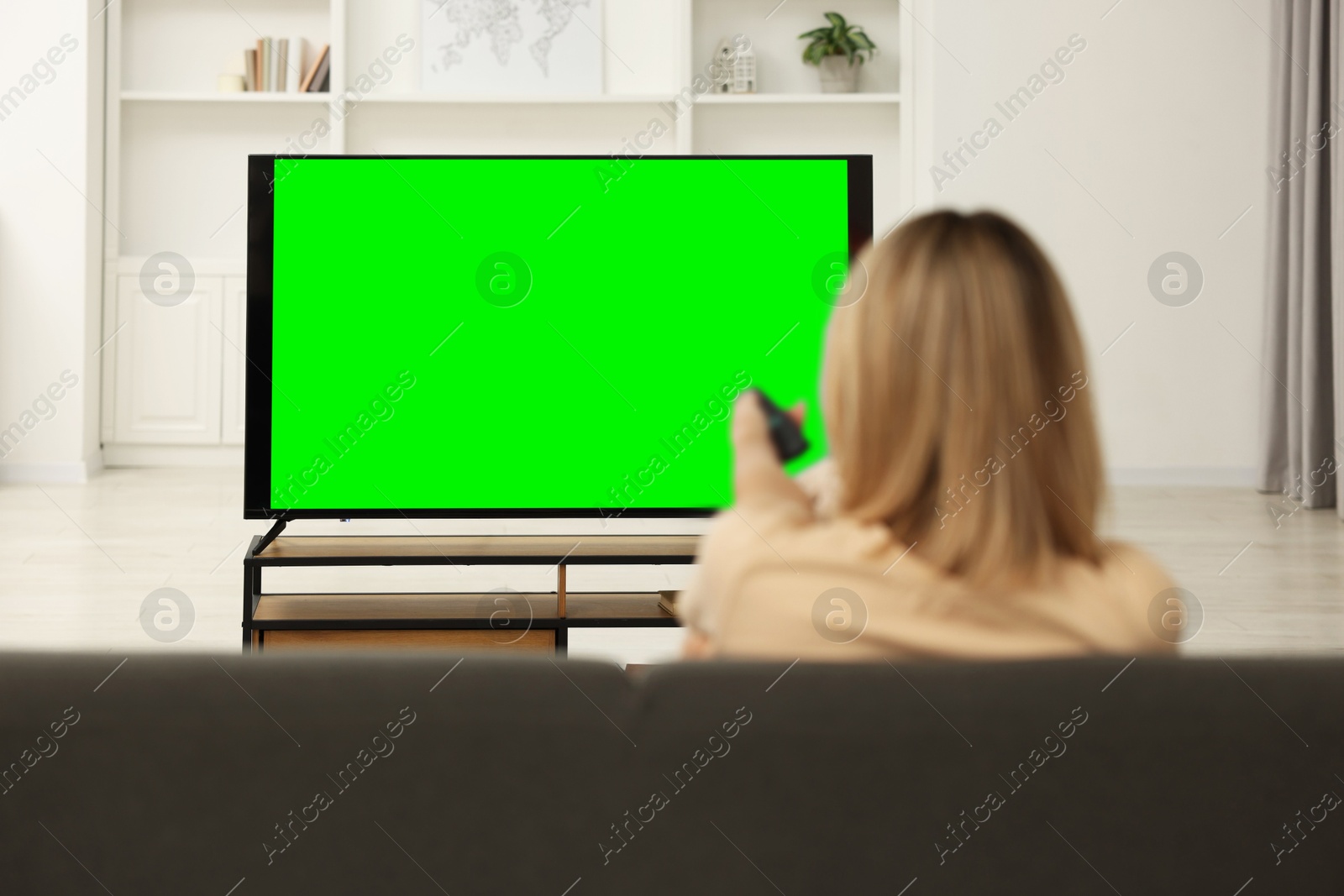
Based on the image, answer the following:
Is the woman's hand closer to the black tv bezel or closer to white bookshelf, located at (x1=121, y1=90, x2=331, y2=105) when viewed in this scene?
the black tv bezel

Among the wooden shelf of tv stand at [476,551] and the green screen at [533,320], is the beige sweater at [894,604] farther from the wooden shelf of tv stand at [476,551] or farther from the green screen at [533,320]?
the green screen at [533,320]

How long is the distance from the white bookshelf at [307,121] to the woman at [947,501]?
4.54 metres

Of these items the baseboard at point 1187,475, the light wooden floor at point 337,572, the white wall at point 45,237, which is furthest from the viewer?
the baseboard at point 1187,475

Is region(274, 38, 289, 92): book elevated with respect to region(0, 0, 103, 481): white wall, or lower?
elevated

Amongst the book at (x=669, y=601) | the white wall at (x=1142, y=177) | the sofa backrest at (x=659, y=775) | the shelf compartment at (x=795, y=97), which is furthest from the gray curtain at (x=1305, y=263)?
the sofa backrest at (x=659, y=775)

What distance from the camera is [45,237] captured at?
190 inches

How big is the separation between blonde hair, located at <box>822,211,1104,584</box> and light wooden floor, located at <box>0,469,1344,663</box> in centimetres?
166

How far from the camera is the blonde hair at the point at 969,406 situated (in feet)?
2.46

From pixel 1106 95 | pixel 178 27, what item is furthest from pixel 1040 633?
pixel 178 27

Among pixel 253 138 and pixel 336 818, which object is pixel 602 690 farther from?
pixel 253 138

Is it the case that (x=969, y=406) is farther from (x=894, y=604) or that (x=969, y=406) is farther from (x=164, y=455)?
(x=164, y=455)

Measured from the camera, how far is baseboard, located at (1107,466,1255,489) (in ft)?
16.1

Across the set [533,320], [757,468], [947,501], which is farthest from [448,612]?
[947,501]

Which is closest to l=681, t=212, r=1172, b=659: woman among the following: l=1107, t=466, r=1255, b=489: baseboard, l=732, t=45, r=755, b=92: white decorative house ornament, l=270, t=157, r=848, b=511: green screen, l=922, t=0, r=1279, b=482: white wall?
l=270, t=157, r=848, b=511: green screen
